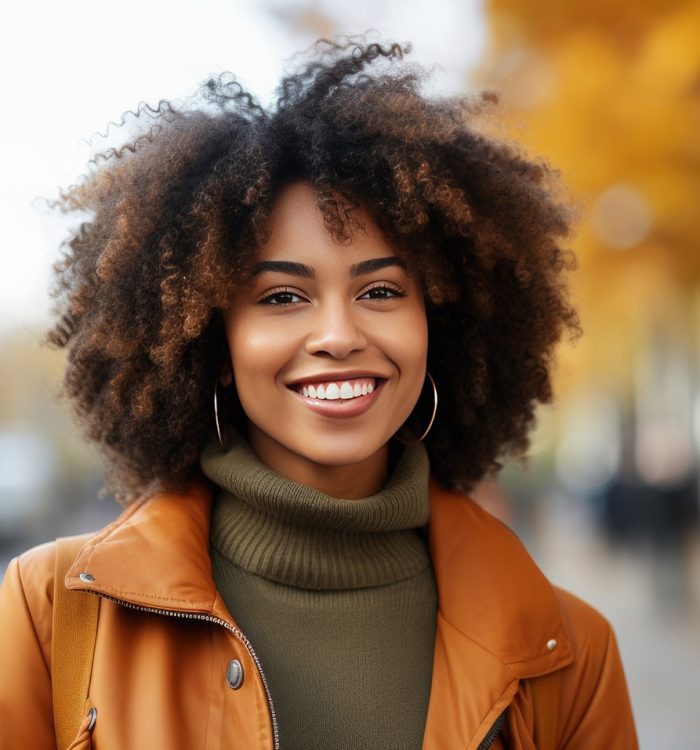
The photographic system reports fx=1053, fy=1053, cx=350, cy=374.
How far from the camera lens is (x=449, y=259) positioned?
9.69 ft

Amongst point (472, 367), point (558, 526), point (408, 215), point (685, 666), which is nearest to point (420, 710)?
point (472, 367)

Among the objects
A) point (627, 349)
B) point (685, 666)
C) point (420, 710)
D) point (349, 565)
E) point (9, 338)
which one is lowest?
point (685, 666)

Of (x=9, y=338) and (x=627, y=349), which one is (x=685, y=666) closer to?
(x=627, y=349)

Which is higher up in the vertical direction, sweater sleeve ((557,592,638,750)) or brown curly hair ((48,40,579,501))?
brown curly hair ((48,40,579,501))

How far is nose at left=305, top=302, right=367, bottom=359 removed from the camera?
2574 mm

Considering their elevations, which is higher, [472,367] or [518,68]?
[518,68]

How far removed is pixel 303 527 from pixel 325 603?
0.20 m

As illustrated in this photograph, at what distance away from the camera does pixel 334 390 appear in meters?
2.62

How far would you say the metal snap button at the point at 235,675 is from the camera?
2.40 m

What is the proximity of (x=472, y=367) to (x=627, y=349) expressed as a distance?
11.7 metres

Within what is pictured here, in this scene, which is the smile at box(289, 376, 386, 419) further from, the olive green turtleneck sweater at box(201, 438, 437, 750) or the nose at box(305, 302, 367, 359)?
the olive green turtleneck sweater at box(201, 438, 437, 750)

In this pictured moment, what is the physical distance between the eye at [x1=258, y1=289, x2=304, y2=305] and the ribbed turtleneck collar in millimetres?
419

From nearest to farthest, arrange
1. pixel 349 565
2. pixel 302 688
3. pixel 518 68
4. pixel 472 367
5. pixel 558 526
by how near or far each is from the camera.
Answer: pixel 302 688 → pixel 349 565 → pixel 472 367 → pixel 518 68 → pixel 558 526

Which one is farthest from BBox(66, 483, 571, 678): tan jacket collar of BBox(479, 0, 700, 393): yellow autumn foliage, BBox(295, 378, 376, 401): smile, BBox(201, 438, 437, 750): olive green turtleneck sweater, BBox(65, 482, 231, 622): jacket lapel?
BBox(479, 0, 700, 393): yellow autumn foliage
